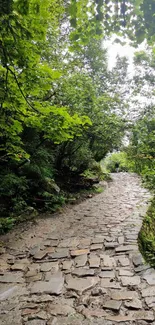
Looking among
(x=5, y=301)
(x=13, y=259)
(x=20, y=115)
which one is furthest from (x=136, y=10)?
(x=13, y=259)

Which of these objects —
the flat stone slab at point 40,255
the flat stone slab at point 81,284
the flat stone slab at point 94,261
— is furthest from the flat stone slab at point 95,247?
the flat stone slab at point 81,284

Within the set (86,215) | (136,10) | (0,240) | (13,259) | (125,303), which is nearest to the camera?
(136,10)

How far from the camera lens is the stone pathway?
2340 millimetres

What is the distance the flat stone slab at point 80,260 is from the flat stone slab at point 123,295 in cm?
85

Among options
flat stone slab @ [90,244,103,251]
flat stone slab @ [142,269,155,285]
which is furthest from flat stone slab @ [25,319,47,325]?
flat stone slab @ [90,244,103,251]

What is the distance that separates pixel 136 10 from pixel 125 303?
2.93m

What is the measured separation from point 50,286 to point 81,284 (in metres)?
0.40

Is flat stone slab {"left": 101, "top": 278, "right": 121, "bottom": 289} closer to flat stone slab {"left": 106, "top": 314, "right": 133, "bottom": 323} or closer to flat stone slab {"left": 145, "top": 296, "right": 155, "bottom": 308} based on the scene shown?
flat stone slab {"left": 145, "top": 296, "right": 155, "bottom": 308}

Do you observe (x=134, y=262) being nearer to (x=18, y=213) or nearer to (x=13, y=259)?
(x=13, y=259)

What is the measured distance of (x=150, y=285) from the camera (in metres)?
2.74

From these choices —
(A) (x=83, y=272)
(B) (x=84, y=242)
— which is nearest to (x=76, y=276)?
(A) (x=83, y=272)

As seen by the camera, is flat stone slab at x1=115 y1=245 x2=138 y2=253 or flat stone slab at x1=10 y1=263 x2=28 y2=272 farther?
flat stone slab at x1=115 y1=245 x2=138 y2=253

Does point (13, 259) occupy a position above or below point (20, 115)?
below

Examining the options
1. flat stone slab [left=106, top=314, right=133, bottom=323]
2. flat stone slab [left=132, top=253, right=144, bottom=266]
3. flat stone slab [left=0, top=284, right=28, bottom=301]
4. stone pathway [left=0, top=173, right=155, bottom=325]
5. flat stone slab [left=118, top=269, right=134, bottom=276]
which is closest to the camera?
flat stone slab [left=106, top=314, right=133, bottom=323]
